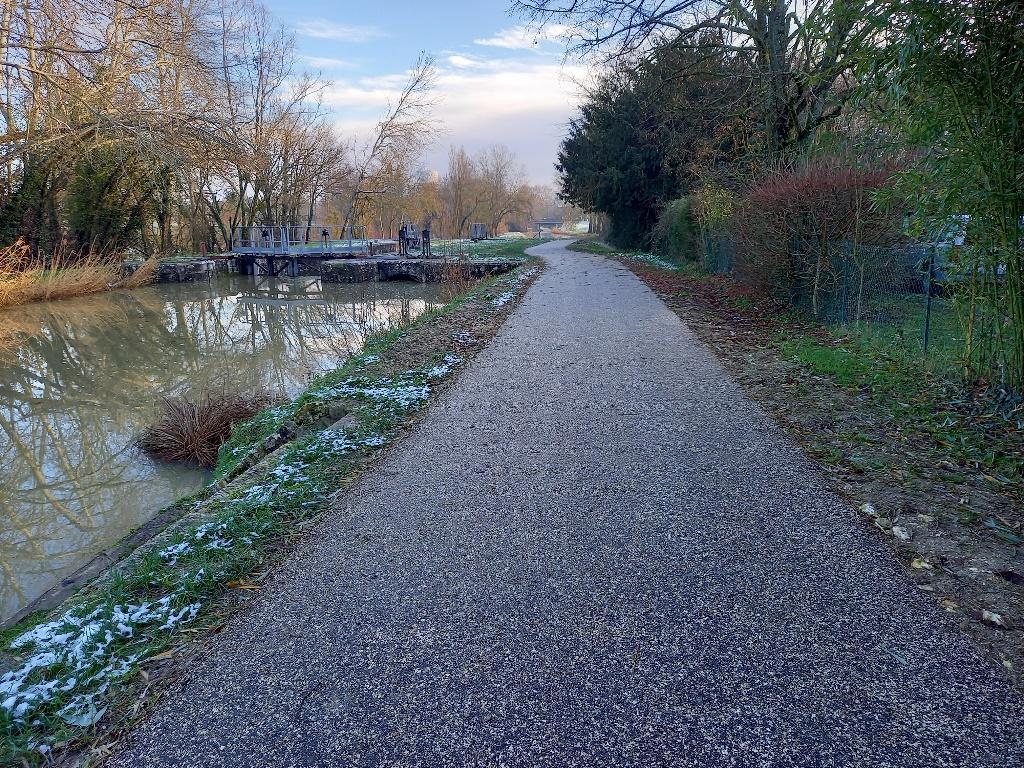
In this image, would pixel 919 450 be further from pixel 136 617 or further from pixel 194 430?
pixel 194 430

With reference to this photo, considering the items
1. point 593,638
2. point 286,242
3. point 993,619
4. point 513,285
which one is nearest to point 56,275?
point 286,242

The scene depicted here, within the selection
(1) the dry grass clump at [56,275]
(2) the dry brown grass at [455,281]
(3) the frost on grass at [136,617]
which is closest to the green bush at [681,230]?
(2) the dry brown grass at [455,281]

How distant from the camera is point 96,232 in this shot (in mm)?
27203

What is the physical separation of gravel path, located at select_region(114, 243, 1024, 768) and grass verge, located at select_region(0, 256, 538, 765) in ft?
0.78

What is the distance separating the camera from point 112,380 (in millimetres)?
12016

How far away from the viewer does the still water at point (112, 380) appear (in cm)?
601

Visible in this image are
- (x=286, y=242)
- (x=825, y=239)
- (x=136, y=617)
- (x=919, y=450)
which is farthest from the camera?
(x=286, y=242)

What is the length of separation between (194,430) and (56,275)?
1867 centimetres

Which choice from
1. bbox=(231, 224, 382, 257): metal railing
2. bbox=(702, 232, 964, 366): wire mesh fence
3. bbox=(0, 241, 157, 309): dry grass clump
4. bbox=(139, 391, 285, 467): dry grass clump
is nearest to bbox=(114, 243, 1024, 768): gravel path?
bbox=(702, 232, 964, 366): wire mesh fence

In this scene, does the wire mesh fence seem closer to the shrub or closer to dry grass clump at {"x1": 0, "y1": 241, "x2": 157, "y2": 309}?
the shrub

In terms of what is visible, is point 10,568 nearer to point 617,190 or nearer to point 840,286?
point 840,286

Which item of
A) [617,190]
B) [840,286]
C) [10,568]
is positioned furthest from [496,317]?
[617,190]

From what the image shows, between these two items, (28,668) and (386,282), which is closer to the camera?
(28,668)

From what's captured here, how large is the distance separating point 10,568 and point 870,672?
621 centimetres
